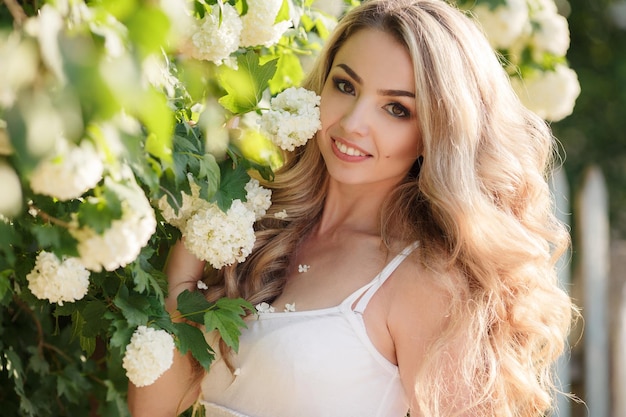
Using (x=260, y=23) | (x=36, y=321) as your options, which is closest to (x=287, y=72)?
(x=260, y=23)

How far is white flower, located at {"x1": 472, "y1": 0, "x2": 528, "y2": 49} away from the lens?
10.3ft

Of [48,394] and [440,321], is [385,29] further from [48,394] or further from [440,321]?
[48,394]

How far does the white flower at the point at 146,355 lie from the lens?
1734mm

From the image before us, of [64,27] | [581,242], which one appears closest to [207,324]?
[64,27]

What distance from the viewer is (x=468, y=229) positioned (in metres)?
2.25

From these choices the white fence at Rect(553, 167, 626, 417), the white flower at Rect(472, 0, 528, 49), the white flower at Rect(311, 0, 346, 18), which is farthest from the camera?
the white fence at Rect(553, 167, 626, 417)

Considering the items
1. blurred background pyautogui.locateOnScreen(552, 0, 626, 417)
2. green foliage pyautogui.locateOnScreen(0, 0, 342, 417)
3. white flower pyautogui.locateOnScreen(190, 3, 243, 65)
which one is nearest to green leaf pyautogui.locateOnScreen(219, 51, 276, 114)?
green foliage pyautogui.locateOnScreen(0, 0, 342, 417)

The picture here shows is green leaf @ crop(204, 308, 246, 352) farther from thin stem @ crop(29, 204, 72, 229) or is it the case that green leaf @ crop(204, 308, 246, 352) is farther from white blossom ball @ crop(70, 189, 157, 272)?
white blossom ball @ crop(70, 189, 157, 272)

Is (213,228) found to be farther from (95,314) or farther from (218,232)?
(95,314)

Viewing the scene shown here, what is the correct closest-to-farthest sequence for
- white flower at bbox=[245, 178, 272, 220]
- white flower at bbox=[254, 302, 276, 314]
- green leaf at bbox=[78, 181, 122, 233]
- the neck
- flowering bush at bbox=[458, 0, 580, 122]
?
green leaf at bbox=[78, 181, 122, 233], white flower at bbox=[245, 178, 272, 220], white flower at bbox=[254, 302, 276, 314], the neck, flowering bush at bbox=[458, 0, 580, 122]

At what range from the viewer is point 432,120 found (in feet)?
7.48

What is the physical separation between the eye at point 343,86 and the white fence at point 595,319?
2.18 m

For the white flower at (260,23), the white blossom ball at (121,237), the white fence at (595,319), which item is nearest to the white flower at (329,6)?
the white flower at (260,23)

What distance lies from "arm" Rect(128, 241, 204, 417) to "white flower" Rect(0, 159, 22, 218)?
3.52 feet
